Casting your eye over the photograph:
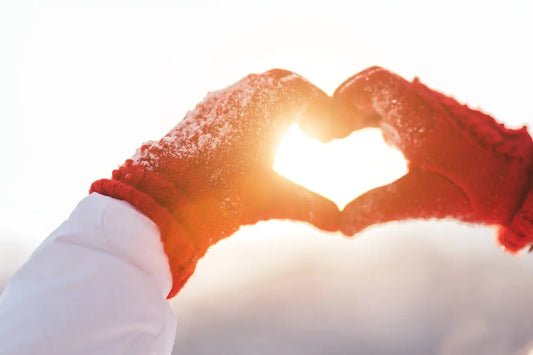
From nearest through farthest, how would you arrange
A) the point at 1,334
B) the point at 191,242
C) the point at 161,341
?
1. the point at 1,334
2. the point at 161,341
3. the point at 191,242

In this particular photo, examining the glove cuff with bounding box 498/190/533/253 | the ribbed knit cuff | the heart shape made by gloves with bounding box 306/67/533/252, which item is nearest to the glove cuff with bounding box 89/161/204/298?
the ribbed knit cuff

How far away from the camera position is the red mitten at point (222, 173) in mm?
842

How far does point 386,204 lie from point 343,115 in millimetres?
209

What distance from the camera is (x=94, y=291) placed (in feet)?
2.23

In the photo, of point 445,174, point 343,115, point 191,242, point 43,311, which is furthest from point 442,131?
point 43,311

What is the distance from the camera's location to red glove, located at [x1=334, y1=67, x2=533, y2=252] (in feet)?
2.96

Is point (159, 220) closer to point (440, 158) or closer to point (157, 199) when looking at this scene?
point (157, 199)

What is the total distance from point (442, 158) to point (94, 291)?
0.69 meters

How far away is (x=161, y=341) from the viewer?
753 millimetres

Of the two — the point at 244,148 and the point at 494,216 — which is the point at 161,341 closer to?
the point at 244,148

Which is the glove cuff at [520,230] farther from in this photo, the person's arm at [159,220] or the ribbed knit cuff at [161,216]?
the ribbed knit cuff at [161,216]

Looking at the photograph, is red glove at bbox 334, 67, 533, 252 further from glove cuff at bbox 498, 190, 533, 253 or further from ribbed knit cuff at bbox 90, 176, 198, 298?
ribbed knit cuff at bbox 90, 176, 198, 298

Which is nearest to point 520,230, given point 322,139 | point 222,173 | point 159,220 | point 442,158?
point 442,158

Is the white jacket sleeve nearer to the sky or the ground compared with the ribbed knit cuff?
nearer to the ground
